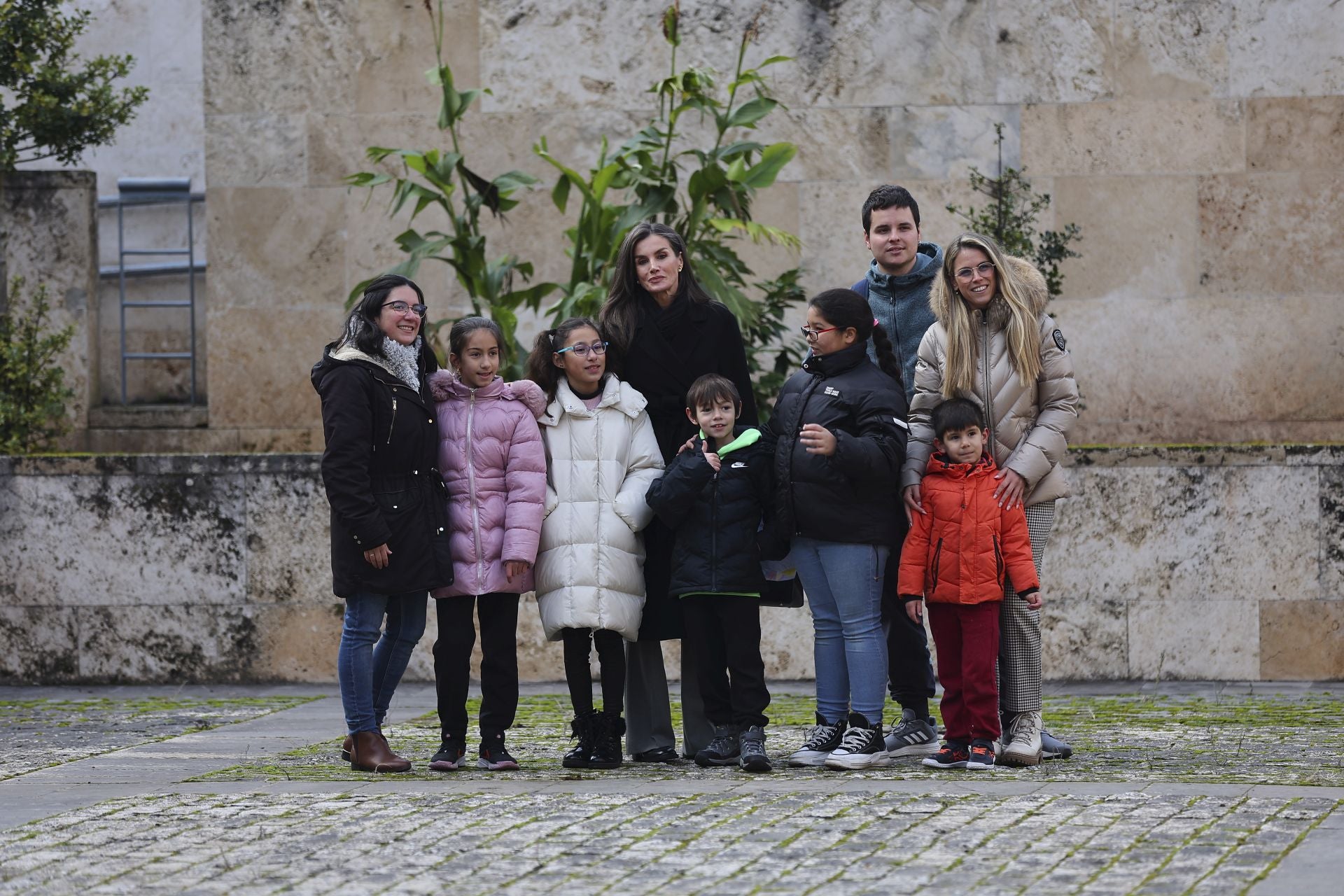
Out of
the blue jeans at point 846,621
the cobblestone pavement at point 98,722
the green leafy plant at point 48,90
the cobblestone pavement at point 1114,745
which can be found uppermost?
the green leafy plant at point 48,90

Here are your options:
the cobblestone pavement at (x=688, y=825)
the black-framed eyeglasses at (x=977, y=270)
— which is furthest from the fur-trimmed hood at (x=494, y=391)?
the black-framed eyeglasses at (x=977, y=270)

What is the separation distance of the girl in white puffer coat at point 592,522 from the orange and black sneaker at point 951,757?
1025 millimetres

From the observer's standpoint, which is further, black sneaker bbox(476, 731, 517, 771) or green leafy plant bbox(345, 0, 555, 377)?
green leafy plant bbox(345, 0, 555, 377)


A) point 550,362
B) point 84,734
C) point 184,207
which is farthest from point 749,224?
point 184,207

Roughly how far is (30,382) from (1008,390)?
5.49m

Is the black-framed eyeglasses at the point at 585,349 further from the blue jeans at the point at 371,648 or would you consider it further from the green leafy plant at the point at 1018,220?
the green leafy plant at the point at 1018,220

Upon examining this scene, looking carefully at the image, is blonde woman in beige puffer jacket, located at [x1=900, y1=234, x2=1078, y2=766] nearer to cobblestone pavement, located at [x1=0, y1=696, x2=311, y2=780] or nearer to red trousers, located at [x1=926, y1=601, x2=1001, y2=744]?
red trousers, located at [x1=926, y1=601, x2=1001, y2=744]

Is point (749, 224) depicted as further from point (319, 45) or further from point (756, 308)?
point (319, 45)

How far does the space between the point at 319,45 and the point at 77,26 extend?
1273 mm

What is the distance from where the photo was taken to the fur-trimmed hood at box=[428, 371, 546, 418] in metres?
6.10

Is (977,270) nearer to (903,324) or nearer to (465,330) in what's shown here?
(903,324)

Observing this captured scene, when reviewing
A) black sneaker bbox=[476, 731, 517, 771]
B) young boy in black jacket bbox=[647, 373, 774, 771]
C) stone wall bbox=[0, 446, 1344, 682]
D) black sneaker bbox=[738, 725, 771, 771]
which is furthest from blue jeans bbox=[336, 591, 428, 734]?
stone wall bbox=[0, 446, 1344, 682]

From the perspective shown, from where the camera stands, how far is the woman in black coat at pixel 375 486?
232 inches

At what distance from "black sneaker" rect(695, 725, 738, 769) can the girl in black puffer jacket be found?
20 centimetres
